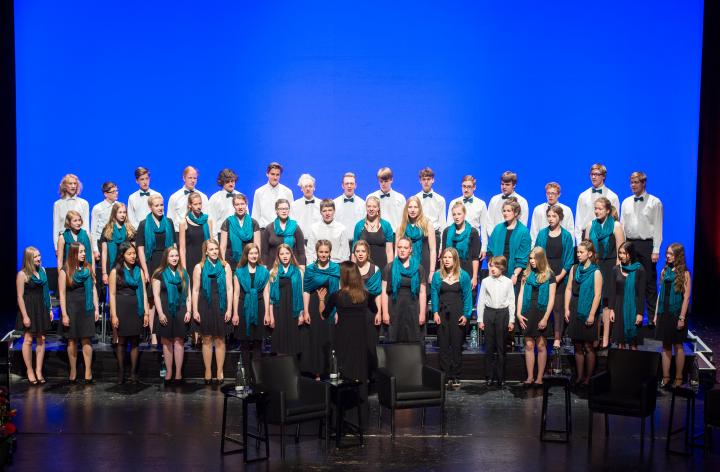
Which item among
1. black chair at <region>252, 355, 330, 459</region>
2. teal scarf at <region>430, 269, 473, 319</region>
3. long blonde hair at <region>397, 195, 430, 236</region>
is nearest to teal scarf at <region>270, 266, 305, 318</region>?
long blonde hair at <region>397, 195, 430, 236</region>

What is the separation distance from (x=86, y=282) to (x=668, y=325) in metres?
5.84

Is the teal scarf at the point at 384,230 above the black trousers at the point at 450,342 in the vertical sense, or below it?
above

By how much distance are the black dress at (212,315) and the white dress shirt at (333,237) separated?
42.3 inches

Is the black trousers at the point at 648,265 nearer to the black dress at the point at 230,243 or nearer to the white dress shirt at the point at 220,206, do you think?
the black dress at the point at 230,243

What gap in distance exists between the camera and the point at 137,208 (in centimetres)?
1030

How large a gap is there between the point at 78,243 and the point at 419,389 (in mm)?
3949

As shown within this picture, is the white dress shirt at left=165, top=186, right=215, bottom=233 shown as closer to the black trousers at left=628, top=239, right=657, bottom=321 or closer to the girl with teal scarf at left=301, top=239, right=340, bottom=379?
the girl with teal scarf at left=301, top=239, right=340, bottom=379

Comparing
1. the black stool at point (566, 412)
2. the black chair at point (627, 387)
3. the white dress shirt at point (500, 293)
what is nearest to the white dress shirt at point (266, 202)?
the white dress shirt at point (500, 293)

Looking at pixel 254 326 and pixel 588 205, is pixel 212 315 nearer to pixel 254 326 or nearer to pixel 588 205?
pixel 254 326

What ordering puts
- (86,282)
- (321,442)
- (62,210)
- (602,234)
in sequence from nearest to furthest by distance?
(321,442), (86,282), (602,234), (62,210)

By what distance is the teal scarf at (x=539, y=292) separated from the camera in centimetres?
864

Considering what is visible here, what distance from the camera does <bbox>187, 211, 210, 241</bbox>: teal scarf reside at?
30.6ft

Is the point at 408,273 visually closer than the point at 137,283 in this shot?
Yes

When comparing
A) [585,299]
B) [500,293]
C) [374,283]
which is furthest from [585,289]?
[374,283]
